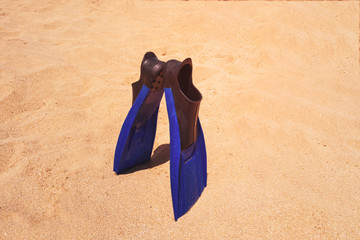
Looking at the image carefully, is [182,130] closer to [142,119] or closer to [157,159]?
[142,119]

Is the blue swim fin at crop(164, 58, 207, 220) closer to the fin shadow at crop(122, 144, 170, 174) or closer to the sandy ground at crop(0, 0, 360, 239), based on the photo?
the sandy ground at crop(0, 0, 360, 239)

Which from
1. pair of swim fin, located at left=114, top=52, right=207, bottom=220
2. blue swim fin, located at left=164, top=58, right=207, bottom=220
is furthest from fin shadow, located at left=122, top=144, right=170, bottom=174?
blue swim fin, located at left=164, top=58, right=207, bottom=220

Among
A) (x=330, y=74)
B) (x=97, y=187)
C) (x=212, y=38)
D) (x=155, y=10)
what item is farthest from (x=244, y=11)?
(x=97, y=187)

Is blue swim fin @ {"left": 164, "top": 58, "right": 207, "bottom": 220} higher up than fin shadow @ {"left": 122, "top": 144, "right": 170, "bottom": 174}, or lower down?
higher up

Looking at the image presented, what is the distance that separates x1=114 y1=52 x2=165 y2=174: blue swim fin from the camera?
1604mm

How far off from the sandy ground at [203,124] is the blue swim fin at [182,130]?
146 millimetres

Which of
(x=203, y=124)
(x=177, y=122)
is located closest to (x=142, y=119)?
(x=177, y=122)

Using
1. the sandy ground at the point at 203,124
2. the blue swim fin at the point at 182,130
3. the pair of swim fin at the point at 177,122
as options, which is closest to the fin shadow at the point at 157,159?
the sandy ground at the point at 203,124

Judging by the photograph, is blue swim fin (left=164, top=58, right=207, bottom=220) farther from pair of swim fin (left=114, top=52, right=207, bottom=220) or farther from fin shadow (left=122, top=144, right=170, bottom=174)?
fin shadow (left=122, top=144, right=170, bottom=174)

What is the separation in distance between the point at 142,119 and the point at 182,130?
0.38m

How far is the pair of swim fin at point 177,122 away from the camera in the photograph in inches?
60.7

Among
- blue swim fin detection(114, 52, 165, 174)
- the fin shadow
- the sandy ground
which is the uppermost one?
blue swim fin detection(114, 52, 165, 174)

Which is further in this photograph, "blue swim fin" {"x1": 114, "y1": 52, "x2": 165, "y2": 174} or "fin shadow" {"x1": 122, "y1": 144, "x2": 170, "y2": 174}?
"fin shadow" {"x1": 122, "y1": 144, "x2": 170, "y2": 174}

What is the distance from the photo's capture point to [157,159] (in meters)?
2.14
